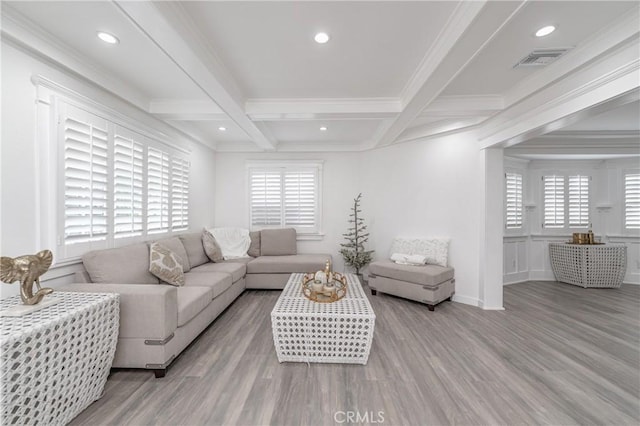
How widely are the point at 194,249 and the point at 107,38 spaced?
8.69 feet

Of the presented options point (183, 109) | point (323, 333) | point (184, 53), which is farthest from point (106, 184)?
point (323, 333)

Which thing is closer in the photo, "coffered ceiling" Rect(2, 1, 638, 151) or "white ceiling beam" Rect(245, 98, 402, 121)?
"coffered ceiling" Rect(2, 1, 638, 151)

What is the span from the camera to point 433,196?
4.14 metres

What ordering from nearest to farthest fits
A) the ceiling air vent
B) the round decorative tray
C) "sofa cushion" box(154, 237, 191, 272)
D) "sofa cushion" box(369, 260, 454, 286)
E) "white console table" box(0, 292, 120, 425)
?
"white console table" box(0, 292, 120, 425) → the ceiling air vent → the round decorative tray → "sofa cushion" box(154, 237, 191, 272) → "sofa cushion" box(369, 260, 454, 286)

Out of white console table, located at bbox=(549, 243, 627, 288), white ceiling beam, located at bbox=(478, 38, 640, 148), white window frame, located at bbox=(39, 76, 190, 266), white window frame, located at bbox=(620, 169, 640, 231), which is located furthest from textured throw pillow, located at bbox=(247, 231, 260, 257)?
white window frame, located at bbox=(620, 169, 640, 231)

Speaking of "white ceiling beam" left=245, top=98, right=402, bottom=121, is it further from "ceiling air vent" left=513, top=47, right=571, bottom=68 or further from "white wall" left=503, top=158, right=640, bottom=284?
"white wall" left=503, top=158, right=640, bottom=284

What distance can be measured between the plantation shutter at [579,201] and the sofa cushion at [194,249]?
679cm

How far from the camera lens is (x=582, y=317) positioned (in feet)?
10.6

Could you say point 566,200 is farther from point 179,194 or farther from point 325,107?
point 179,194

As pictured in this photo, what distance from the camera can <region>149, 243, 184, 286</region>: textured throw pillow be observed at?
8.91 ft

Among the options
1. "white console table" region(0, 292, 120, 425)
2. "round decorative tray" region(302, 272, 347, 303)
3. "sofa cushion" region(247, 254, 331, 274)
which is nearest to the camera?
A: "white console table" region(0, 292, 120, 425)

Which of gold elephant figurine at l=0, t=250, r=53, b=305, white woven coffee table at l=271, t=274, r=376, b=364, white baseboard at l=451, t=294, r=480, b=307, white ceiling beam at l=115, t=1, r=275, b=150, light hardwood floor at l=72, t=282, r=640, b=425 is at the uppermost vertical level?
white ceiling beam at l=115, t=1, r=275, b=150

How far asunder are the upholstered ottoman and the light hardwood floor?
0.45 m

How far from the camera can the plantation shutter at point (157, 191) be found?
329cm
